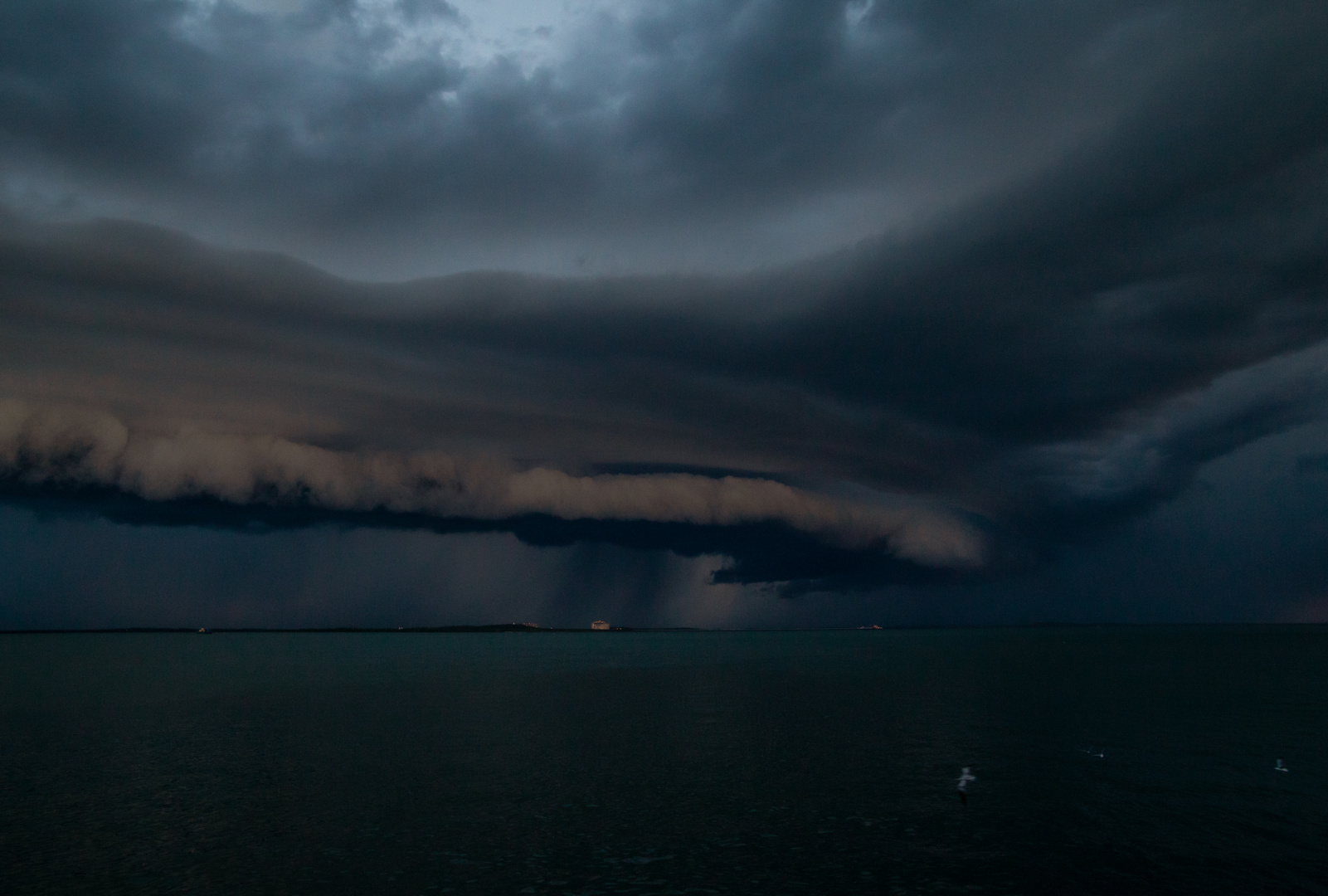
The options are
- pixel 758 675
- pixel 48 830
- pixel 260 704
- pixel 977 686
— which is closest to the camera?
pixel 48 830

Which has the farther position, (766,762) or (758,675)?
(758,675)

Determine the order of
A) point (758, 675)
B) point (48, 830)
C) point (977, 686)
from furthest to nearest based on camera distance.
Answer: point (758, 675), point (977, 686), point (48, 830)

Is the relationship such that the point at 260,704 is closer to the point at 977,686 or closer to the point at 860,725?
the point at 860,725

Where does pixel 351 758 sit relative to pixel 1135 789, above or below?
below

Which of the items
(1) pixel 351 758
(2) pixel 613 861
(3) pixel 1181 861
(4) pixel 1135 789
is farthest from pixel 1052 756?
(1) pixel 351 758

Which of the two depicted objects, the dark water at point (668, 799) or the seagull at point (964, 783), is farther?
the seagull at point (964, 783)
